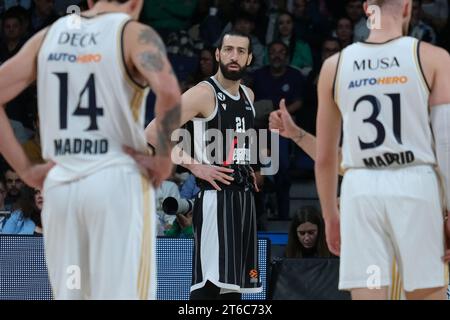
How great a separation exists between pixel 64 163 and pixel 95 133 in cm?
25

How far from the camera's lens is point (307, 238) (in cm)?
1114

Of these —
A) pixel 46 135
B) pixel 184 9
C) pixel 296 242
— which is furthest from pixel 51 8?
pixel 46 135

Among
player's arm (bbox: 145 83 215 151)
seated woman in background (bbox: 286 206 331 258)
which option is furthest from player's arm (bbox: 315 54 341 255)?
seated woman in background (bbox: 286 206 331 258)

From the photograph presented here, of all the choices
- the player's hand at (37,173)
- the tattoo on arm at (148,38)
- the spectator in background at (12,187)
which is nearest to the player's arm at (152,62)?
the tattoo on arm at (148,38)

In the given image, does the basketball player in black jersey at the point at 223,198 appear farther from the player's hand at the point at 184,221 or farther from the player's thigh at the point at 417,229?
the player's thigh at the point at 417,229

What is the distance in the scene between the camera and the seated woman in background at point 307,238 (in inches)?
437

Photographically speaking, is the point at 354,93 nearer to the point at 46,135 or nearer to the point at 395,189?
the point at 395,189

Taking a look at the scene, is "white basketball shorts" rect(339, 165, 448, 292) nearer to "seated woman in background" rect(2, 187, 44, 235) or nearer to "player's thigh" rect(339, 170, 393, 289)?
"player's thigh" rect(339, 170, 393, 289)

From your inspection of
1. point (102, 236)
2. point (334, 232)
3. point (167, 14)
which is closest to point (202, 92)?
point (334, 232)

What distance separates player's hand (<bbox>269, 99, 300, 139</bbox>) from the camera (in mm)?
7164

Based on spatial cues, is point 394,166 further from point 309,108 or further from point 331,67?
point 309,108

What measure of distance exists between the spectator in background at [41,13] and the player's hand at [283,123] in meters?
8.70

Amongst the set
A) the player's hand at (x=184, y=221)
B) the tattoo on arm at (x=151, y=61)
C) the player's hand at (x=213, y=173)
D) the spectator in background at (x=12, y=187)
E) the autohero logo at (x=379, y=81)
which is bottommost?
the player's hand at (x=184, y=221)

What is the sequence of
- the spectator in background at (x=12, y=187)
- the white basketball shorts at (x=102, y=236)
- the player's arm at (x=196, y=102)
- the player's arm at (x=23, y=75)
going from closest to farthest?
the white basketball shorts at (x=102, y=236), the player's arm at (x=23, y=75), the player's arm at (x=196, y=102), the spectator in background at (x=12, y=187)
